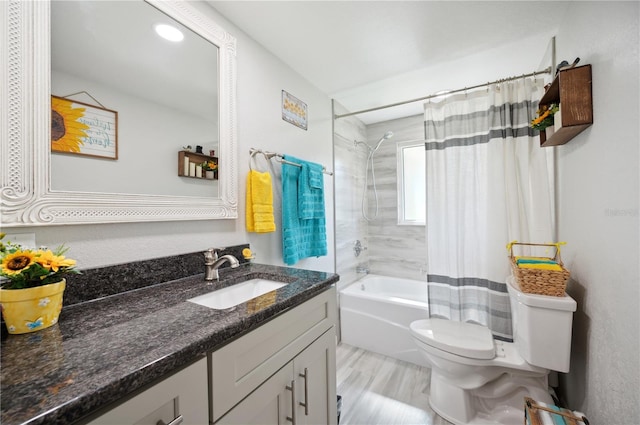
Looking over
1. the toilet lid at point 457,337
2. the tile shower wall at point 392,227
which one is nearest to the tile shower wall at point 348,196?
the tile shower wall at point 392,227

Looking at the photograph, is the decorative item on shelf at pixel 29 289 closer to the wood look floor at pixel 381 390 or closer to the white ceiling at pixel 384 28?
the white ceiling at pixel 384 28

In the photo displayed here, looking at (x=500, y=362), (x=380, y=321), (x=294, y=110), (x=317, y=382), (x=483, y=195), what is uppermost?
(x=294, y=110)

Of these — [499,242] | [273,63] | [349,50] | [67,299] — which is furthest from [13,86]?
[499,242]

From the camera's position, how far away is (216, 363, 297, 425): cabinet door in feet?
2.24

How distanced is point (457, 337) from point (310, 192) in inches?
52.8

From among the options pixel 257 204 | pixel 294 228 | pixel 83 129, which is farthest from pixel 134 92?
pixel 294 228

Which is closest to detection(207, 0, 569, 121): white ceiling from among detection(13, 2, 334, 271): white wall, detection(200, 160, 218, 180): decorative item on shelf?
detection(13, 2, 334, 271): white wall

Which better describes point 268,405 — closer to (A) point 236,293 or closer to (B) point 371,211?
(A) point 236,293

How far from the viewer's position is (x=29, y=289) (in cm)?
62

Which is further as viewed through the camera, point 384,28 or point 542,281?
point 384,28

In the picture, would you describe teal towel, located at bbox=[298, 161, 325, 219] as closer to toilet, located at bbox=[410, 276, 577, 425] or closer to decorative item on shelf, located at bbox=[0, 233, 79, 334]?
toilet, located at bbox=[410, 276, 577, 425]

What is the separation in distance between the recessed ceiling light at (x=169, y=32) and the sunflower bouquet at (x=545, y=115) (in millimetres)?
1963

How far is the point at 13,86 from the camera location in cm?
74

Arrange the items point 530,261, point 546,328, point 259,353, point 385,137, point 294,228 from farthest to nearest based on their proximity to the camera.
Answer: point 385,137, point 294,228, point 530,261, point 546,328, point 259,353
